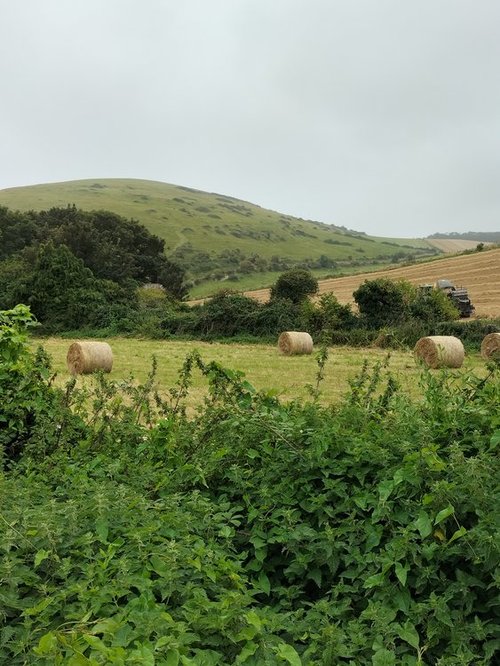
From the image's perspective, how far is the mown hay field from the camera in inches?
582

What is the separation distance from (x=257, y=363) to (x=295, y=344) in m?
3.26

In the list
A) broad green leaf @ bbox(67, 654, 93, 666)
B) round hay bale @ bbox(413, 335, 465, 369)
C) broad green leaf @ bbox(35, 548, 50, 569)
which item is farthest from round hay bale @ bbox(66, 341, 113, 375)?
broad green leaf @ bbox(67, 654, 93, 666)

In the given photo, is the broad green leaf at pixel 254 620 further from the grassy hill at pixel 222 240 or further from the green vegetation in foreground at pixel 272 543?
the grassy hill at pixel 222 240

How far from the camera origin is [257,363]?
19.6 meters

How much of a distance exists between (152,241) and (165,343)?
3215cm

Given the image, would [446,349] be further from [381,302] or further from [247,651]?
[247,651]

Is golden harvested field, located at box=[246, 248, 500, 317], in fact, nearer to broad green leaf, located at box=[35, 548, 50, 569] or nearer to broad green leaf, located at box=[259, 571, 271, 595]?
broad green leaf, located at box=[259, 571, 271, 595]

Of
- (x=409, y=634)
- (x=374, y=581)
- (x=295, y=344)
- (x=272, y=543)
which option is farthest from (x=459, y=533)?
(x=295, y=344)

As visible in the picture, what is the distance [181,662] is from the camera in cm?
218

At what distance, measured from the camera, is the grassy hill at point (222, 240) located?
73250 mm

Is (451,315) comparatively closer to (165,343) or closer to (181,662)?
(165,343)

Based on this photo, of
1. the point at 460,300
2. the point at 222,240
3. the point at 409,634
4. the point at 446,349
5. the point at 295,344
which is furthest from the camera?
the point at 222,240

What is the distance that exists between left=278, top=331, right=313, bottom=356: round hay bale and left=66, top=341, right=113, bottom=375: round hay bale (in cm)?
753

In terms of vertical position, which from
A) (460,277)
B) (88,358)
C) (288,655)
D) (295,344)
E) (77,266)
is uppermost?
(77,266)
